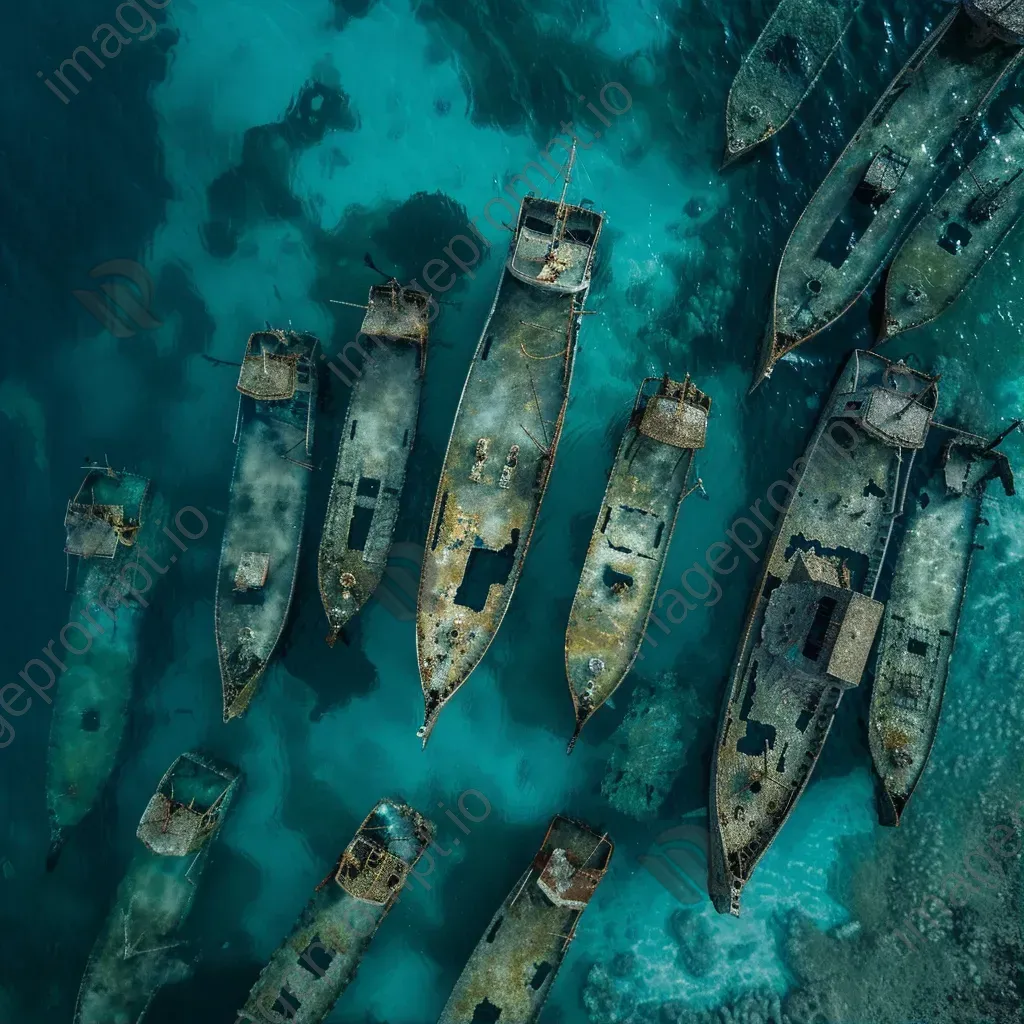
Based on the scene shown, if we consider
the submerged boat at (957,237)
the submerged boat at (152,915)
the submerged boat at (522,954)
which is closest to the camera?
the submerged boat at (522,954)

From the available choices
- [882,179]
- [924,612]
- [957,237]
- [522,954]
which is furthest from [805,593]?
[522,954]

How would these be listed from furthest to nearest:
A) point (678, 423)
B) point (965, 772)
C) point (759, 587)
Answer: point (965, 772), point (759, 587), point (678, 423)

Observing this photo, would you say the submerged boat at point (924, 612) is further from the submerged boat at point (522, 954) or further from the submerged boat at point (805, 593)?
the submerged boat at point (522, 954)

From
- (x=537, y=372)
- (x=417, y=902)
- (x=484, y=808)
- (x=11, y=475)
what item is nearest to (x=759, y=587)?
(x=537, y=372)

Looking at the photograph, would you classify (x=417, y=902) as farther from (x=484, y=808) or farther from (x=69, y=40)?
(x=69, y=40)

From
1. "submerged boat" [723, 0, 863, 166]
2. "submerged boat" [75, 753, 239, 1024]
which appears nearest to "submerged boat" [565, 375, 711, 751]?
"submerged boat" [723, 0, 863, 166]

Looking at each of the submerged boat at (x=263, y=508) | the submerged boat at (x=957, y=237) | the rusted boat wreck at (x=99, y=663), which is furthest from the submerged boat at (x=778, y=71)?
the rusted boat wreck at (x=99, y=663)
